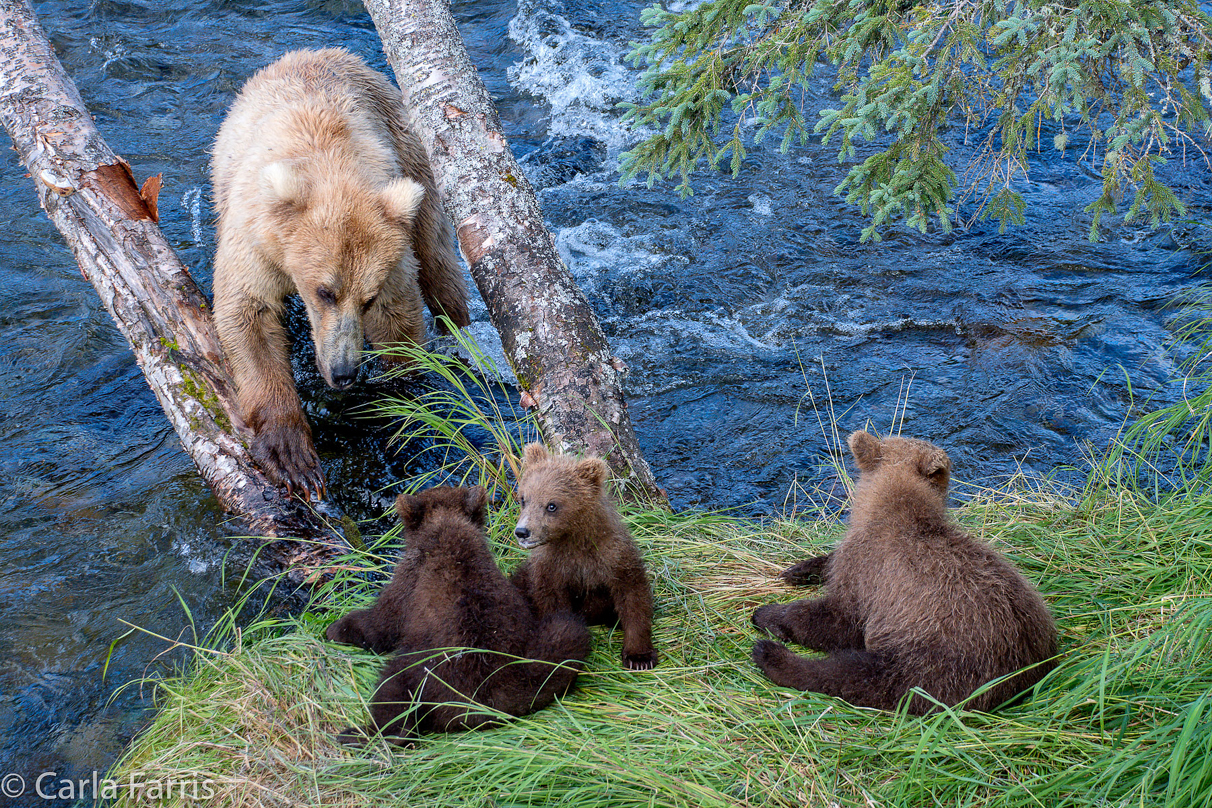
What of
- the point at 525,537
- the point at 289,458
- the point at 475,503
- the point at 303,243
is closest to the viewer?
the point at 525,537

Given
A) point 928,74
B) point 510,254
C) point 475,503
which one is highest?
point 928,74

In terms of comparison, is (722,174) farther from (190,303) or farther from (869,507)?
(869,507)

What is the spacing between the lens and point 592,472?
3.21 m

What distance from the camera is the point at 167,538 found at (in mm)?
4969

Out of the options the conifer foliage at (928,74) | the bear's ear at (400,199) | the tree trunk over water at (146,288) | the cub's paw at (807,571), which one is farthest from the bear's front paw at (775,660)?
the bear's ear at (400,199)

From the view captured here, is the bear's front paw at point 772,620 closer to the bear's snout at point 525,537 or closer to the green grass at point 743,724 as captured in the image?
the green grass at point 743,724

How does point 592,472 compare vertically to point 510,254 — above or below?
below

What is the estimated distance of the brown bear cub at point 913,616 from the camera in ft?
8.97

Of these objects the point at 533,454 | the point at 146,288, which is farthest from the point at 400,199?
the point at 533,454

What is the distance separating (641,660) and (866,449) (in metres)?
1.18

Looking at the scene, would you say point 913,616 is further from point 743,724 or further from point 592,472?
point 592,472

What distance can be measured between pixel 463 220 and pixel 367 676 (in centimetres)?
270

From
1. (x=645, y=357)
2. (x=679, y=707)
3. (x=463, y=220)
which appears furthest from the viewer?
(x=645, y=357)

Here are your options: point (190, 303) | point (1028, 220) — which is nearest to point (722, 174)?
point (1028, 220)
